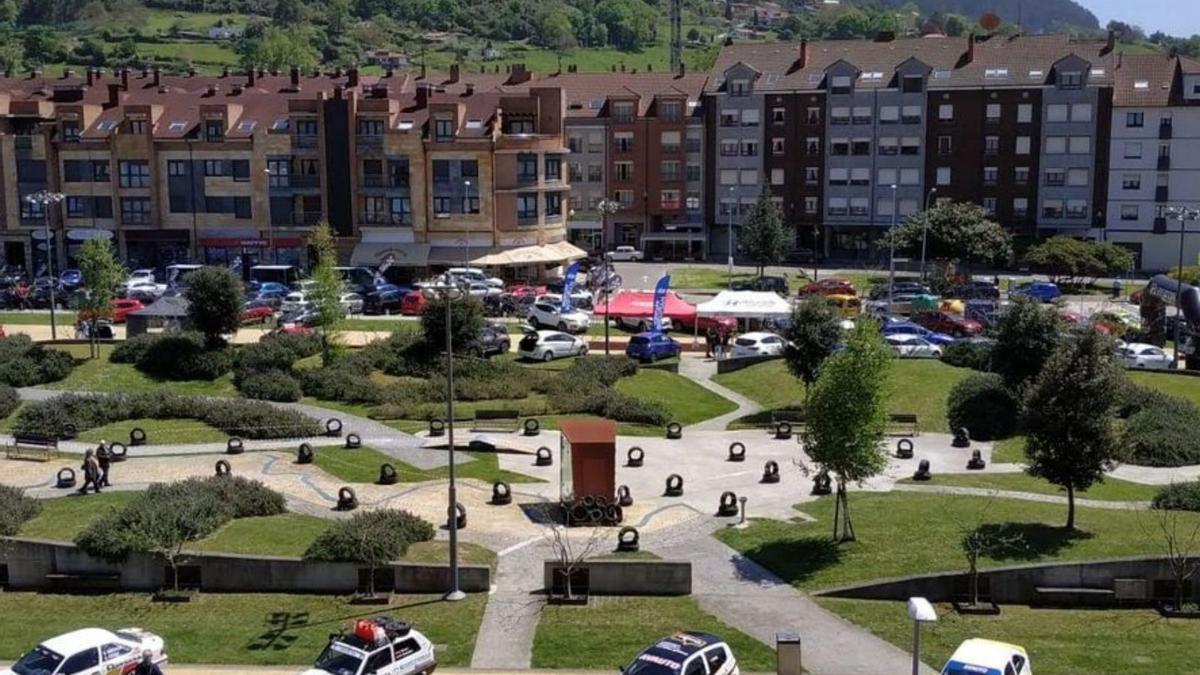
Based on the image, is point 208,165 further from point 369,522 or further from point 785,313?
point 369,522

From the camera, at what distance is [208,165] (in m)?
84.2

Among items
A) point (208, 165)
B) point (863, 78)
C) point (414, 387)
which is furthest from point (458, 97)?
point (414, 387)

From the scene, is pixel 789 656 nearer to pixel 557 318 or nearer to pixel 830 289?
pixel 557 318

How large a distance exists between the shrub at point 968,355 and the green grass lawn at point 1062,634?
2362cm

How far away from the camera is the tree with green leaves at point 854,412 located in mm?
31062

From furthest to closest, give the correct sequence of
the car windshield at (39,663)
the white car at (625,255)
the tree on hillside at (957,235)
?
the white car at (625,255), the tree on hillside at (957,235), the car windshield at (39,663)

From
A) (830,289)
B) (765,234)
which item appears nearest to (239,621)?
(830,289)

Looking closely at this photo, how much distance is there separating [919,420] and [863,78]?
5486 cm

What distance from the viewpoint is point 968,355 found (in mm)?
51969

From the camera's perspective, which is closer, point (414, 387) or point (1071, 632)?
point (1071, 632)

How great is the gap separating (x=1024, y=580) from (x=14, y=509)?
23.6 metres

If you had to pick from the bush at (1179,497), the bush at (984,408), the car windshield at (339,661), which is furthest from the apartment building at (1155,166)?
the car windshield at (339,661)

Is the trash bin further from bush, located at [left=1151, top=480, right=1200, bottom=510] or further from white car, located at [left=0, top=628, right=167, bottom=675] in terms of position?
bush, located at [left=1151, top=480, right=1200, bottom=510]

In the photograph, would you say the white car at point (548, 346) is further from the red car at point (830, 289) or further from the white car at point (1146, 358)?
the white car at point (1146, 358)
